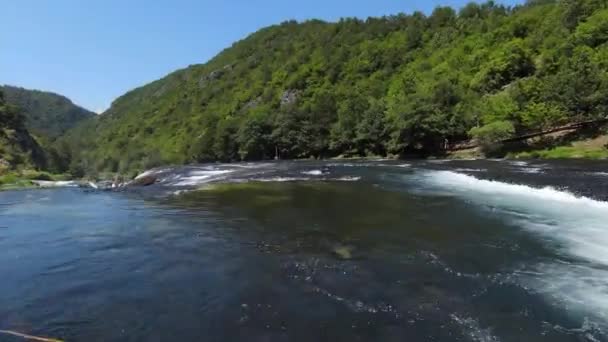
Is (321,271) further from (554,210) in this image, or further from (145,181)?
(145,181)

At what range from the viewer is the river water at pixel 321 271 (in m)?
8.22

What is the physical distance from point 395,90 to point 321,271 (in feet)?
335

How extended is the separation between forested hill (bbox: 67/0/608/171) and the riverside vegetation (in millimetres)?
293

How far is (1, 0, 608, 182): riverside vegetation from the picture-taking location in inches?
2405

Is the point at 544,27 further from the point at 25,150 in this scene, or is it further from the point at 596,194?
the point at 25,150

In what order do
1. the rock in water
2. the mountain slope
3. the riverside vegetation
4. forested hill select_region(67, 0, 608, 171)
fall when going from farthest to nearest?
the mountain slope, forested hill select_region(67, 0, 608, 171), the riverside vegetation, the rock in water

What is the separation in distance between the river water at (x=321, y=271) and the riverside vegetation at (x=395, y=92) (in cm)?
3616

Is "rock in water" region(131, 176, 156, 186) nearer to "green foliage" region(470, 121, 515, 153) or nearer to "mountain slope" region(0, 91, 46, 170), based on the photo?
"green foliage" region(470, 121, 515, 153)

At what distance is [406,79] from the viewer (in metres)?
110

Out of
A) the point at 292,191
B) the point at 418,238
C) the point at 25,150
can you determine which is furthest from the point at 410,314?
the point at 25,150

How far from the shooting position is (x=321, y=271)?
11.4 meters

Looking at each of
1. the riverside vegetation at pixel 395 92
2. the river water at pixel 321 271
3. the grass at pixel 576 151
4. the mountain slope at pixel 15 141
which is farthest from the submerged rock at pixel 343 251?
the mountain slope at pixel 15 141

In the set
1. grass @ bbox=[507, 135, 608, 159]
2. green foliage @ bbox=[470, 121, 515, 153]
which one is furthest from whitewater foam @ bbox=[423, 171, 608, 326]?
green foliage @ bbox=[470, 121, 515, 153]

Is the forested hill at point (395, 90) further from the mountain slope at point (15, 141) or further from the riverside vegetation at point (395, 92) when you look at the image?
the mountain slope at point (15, 141)
